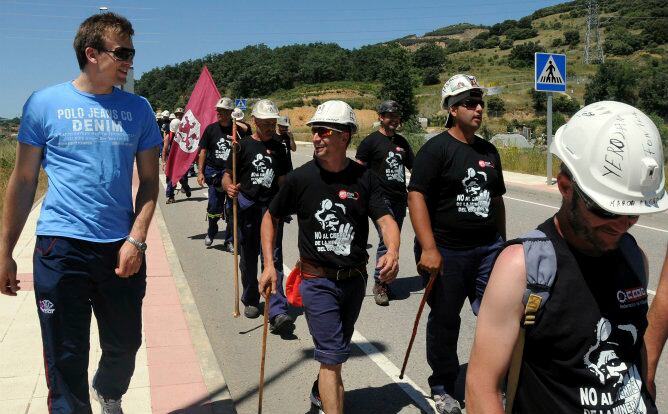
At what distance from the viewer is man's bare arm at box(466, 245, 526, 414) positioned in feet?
5.73

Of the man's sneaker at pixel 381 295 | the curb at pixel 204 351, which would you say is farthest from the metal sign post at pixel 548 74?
the curb at pixel 204 351

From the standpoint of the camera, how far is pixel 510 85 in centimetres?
7719

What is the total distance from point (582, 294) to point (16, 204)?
8.64 ft

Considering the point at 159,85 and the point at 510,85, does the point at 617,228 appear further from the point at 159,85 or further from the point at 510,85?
the point at 159,85

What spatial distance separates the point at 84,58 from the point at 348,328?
2.13m

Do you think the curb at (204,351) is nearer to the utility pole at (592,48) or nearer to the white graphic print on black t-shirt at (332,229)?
the white graphic print on black t-shirt at (332,229)

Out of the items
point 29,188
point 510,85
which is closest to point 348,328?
point 29,188

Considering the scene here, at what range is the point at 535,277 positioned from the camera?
1736 millimetres

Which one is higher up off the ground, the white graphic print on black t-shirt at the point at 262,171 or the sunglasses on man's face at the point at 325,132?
the sunglasses on man's face at the point at 325,132

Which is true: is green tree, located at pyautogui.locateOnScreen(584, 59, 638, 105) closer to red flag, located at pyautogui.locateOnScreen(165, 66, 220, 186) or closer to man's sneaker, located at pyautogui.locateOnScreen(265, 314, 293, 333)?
red flag, located at pyautogui.locateOnScreen(165, 66, 220, 186)

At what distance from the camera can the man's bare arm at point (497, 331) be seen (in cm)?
175

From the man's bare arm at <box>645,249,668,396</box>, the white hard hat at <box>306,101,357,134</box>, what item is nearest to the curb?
the white hard hat at <box>306,101,357,134</box>

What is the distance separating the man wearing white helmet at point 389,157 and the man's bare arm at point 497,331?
5031 mm

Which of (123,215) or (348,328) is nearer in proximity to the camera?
(123,215)
